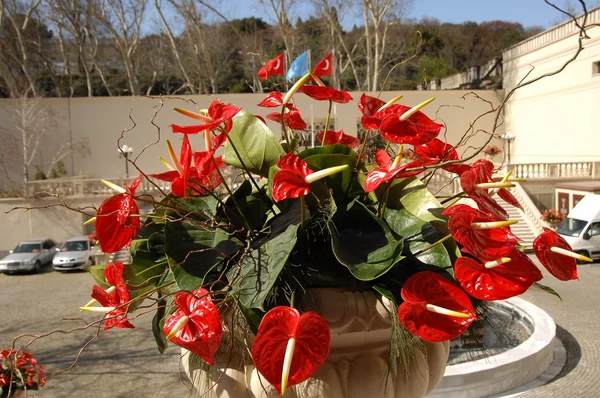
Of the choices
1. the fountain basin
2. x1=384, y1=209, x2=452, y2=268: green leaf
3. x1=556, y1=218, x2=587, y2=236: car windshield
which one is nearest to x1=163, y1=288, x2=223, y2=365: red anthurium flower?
x1=384, y1=209, x2=452, y2=268: green leaf

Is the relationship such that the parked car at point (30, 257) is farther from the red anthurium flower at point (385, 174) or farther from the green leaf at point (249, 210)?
the red anthurium flower at point (385, 174)

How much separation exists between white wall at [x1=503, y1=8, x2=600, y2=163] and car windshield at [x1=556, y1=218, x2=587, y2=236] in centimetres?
663

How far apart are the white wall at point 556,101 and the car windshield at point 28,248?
16840 mm

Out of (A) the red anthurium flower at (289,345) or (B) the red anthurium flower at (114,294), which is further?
(B) the red anthurium flower at (114,294)

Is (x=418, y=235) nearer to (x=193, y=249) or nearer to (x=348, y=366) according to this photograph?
(x=348, y=366)

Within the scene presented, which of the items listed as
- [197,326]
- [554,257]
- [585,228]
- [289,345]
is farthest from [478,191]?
[585,228]

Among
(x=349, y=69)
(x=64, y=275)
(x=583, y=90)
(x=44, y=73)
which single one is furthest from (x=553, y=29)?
(x=44, y=73)

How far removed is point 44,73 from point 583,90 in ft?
95.1

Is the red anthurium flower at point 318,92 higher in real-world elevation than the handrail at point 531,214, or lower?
higher

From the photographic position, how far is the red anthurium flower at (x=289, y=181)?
929mm

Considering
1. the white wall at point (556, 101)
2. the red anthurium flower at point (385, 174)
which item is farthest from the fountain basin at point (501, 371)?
the white wall at point (556, 101)

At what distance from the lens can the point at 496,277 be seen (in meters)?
0.94

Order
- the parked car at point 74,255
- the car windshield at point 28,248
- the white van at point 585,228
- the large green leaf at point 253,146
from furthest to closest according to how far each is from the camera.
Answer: the car windshield at point 28,248 → the parked car at point 74,255 → the white van at point 585,228 → the large green leaf at point 253,146

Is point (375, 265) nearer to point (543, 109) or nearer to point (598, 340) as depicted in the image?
point (598, 340)
